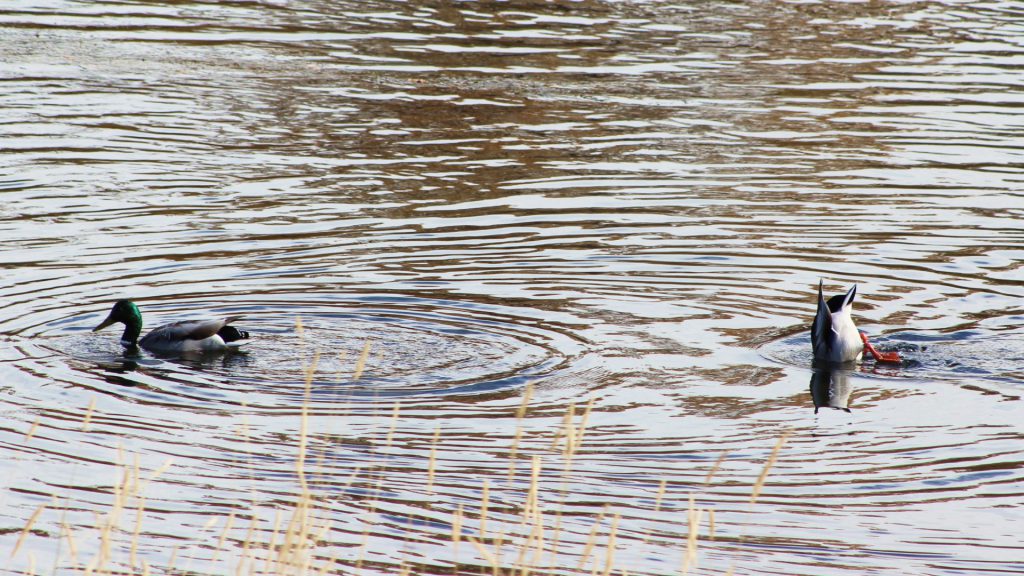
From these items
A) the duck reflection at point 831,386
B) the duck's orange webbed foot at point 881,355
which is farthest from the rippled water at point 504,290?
the duck's orange webbed foot at point 881,355

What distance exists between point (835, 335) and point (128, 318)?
5.11 m

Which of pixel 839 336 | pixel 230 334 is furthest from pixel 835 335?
pixel 230 334

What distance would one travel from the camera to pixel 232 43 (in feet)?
74.2

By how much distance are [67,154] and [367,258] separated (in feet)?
17.0

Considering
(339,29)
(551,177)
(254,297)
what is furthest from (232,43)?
(254,297)

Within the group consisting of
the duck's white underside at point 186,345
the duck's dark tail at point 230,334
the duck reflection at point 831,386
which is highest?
the duck's dark tail at point 230,334

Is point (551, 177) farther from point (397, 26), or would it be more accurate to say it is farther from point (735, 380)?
point (397, 26)

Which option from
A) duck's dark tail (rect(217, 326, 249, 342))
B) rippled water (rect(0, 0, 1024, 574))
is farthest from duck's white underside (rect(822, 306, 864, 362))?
duck's dark tail (rect(217, 326, 249, 342))

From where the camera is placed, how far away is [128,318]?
1099 cm

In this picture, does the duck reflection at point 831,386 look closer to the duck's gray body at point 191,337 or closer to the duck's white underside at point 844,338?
the duck's white underside at point 844,338

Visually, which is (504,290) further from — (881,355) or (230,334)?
(881,355)

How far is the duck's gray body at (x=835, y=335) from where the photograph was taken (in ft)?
35.1

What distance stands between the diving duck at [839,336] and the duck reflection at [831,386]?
79 millimetres

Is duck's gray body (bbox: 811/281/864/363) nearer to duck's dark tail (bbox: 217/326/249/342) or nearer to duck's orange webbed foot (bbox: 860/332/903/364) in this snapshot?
duck's orange webbed foot (bbox: 860/332/903/364)
